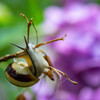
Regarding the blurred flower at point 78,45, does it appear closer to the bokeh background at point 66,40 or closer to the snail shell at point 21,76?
the bokeh background at point 66,40

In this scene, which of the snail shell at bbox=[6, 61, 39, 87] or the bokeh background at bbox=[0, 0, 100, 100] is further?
the bokeh background at bbox=[0, 0, 100, 100]

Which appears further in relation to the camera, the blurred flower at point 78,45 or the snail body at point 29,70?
the blurred flower at point 78,45

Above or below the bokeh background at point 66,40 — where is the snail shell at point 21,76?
above

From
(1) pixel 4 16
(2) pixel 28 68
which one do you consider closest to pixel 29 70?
(2) pixel 28 68

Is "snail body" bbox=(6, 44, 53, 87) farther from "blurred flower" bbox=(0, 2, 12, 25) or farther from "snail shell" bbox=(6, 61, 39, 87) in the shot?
"blurred flower" bbox=(0, 2, 12, 25)

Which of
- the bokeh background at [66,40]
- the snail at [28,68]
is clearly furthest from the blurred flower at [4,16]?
the snail at [28,68]

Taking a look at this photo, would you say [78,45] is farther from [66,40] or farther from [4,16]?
[4,16]

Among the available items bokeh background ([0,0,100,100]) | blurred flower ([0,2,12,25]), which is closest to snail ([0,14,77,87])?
bokeh background ([0,0,100,100])
